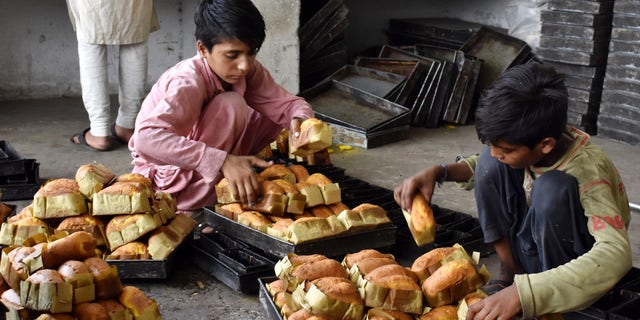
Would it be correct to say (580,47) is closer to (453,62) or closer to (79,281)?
(453,62)

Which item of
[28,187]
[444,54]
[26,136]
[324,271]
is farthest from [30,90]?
[324,271]

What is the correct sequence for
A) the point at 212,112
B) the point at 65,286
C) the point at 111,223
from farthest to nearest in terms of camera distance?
the point at 212,112
the point at 111,223
the point at 65,286

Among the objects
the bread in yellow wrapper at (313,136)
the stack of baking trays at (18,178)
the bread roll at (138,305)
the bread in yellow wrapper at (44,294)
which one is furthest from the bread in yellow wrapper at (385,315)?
the stack of baking trays at (18,178)

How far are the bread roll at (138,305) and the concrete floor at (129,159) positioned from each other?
2.03 ft

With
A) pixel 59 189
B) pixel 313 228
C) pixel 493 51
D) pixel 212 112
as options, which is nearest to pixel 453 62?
pixel 493 51

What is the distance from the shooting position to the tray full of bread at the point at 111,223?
3.54 metres

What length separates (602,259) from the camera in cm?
246

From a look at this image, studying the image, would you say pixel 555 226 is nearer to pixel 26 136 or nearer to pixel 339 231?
pixel 339 231

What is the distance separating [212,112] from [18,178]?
1475mm

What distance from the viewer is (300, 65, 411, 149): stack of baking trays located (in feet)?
21.4

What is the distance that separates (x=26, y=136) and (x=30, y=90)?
1.69 meters

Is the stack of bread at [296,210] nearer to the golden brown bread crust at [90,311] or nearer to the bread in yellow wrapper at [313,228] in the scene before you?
the bread in yellow wrapper at [313,228]

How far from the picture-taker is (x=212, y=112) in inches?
170

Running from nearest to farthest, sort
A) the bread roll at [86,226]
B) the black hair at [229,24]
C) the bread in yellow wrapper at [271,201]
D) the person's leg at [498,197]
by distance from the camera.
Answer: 1. the person's leg at [498,197]
2. the bread roll at [86,226]
3. the bread in yellow wrapper at [271,201]
4. the black hair at [229,24]
